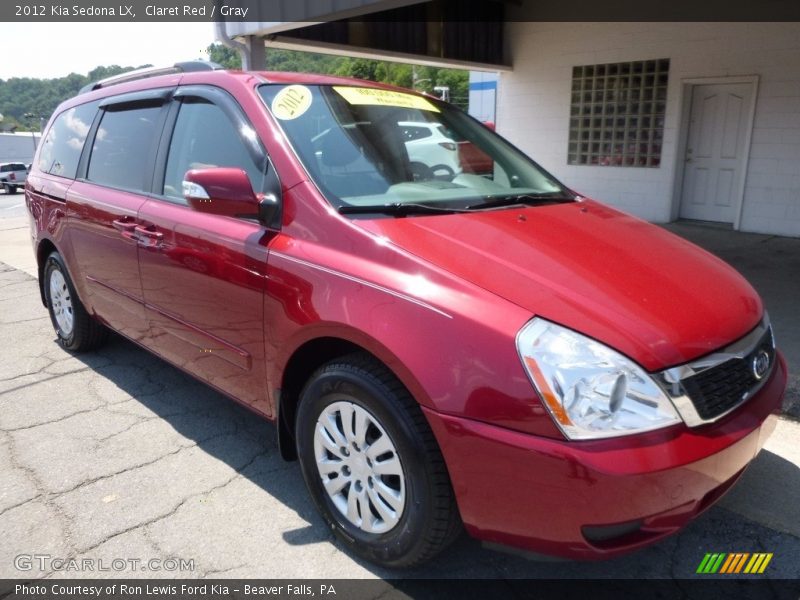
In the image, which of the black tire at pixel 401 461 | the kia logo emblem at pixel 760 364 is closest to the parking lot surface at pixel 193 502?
the black tire at pixel 401 461

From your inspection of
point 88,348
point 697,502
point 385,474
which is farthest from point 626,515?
point 88,348

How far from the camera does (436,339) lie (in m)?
1.91

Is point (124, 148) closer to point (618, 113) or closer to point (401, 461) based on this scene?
point (401, 461)

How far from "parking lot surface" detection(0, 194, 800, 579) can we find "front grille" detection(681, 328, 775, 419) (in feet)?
2.46

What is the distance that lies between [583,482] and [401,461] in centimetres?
61

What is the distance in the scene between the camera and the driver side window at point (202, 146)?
9.11 ft

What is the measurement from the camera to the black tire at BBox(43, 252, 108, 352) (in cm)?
432

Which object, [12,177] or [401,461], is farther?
[12,177]

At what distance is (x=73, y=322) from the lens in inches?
175

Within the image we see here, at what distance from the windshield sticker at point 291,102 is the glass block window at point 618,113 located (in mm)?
7665

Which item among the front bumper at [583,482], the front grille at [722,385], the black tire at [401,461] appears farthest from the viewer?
the black tire at [401,461]

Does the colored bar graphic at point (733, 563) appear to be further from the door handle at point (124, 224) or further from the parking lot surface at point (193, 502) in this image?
the door handle at point (124, 224)

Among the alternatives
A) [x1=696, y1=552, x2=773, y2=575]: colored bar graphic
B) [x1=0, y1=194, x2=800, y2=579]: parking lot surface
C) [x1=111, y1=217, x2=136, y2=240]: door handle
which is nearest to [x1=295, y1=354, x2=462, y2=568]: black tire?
[x1=0, y1=194, x2=800, y2=579]: parking lot surface

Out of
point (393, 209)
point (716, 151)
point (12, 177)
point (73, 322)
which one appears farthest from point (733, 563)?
point (12, 177)
